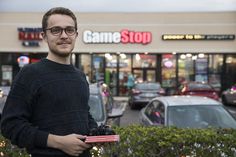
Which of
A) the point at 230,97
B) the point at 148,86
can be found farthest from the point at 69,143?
the point at 230,97

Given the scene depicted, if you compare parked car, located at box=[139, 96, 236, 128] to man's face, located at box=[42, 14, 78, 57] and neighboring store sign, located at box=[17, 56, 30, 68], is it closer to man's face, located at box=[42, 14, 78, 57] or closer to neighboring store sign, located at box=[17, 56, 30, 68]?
man's face, located at box=[42, 14, 78, 57]

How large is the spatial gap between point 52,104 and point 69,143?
10.4 inches

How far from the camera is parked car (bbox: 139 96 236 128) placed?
834 centimetres

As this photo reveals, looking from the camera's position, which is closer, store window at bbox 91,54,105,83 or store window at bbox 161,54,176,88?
store window at bbox 161,54,176,88

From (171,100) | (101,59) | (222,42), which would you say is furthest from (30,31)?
(171,100)

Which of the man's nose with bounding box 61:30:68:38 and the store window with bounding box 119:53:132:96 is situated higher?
the man's nose with bounding box 61:30:68:38

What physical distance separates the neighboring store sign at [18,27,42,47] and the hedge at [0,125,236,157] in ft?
86.5

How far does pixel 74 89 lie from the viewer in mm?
2844

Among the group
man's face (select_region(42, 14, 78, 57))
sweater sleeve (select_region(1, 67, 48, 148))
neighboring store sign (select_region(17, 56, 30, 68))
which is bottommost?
sweater sleeve (select_region(1, 67, 48, 148))

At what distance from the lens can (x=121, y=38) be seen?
99.6 feet

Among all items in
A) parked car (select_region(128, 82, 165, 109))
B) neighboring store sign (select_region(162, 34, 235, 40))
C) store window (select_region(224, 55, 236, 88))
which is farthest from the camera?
store window (select_region(224, 55, 236, 88))

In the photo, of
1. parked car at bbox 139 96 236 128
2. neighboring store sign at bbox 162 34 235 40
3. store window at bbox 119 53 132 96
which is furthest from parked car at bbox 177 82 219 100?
parked car at bbox 139 96 236 128

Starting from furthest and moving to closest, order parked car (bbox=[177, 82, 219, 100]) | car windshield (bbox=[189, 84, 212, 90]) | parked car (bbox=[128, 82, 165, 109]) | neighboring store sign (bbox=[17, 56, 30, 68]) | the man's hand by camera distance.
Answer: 1. neighboring store sign (bbox=[17, 56, 30, 68])
2. parked car (bbox=[128, 82, 165, 109])
3. car windshield (bbox=[189, 84, 212, 90])
4. parked car (bbox=[177, 82, 219, 100])
5. the man's hand

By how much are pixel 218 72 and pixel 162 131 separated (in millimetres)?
27067
